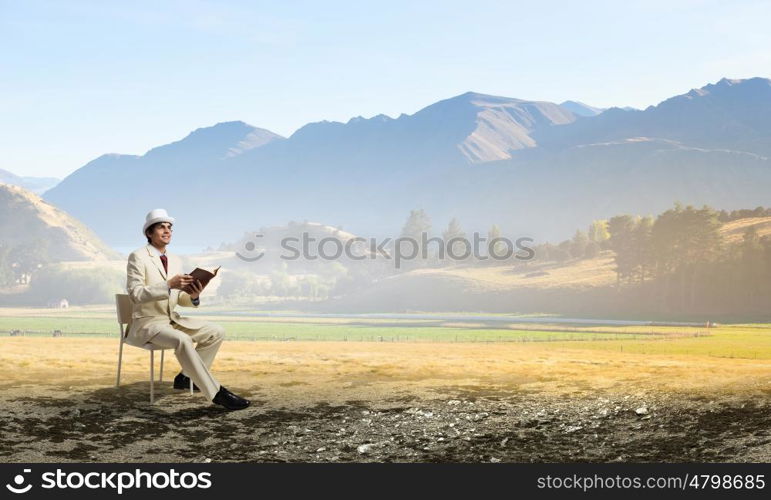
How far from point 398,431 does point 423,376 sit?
4.53 meters

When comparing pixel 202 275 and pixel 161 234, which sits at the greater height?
pixel 161 234

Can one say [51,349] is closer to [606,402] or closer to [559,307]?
[606,402]

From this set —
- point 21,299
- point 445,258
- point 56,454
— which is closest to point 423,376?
point 56,454

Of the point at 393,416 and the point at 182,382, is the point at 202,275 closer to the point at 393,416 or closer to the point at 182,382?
the point at 182,382

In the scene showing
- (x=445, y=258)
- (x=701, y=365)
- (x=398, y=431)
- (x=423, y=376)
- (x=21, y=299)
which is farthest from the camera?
(x=21, y=299)

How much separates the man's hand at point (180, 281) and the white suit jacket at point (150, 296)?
6.5 inches

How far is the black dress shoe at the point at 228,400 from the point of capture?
368 inches

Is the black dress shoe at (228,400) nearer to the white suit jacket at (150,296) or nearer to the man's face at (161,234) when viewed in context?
the white suit jacket at (150,296)

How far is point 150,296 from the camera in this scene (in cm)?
908

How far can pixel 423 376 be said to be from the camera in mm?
13352

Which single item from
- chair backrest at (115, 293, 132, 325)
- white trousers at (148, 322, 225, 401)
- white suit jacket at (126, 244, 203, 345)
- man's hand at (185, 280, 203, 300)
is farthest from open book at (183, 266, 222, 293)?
chair backrest at (115, 293, 132, 325)

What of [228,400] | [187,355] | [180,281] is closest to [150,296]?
[180,281]

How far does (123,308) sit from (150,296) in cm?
137

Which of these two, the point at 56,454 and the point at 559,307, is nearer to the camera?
the point at 56,454
